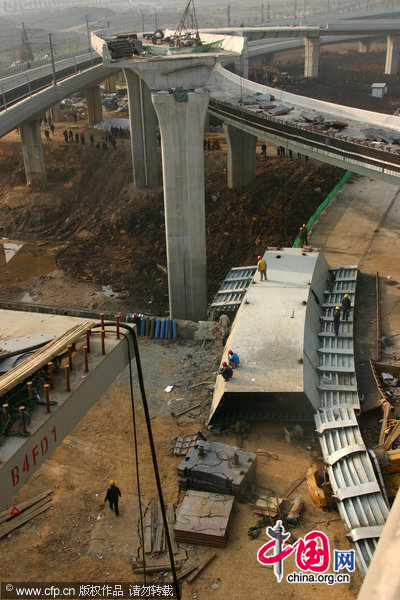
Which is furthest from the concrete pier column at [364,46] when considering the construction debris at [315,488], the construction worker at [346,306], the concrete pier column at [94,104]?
the construction debris at [315,488]

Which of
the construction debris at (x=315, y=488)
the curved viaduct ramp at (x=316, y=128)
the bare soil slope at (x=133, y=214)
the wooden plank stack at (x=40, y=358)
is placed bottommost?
the bare soil slope at (x=133, y=214)

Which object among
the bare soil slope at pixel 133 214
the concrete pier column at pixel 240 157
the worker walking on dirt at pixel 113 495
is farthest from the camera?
the concrete pier column at pixel 240 157

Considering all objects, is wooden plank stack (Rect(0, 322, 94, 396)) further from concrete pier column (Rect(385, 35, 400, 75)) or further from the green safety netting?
concrete pier column (Rect(385, 35, 400, 75))

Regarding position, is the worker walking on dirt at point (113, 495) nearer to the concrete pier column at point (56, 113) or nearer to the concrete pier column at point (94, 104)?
the concrete pier column at point (94, 104)

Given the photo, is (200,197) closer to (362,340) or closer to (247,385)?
(362,340)

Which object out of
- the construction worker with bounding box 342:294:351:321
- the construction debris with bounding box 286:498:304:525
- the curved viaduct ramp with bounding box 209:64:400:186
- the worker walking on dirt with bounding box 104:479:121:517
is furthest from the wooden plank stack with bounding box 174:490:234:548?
the curved viaduct ramp with bounding box 209:64:400:186

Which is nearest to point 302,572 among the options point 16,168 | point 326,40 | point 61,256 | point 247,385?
point 247,385
